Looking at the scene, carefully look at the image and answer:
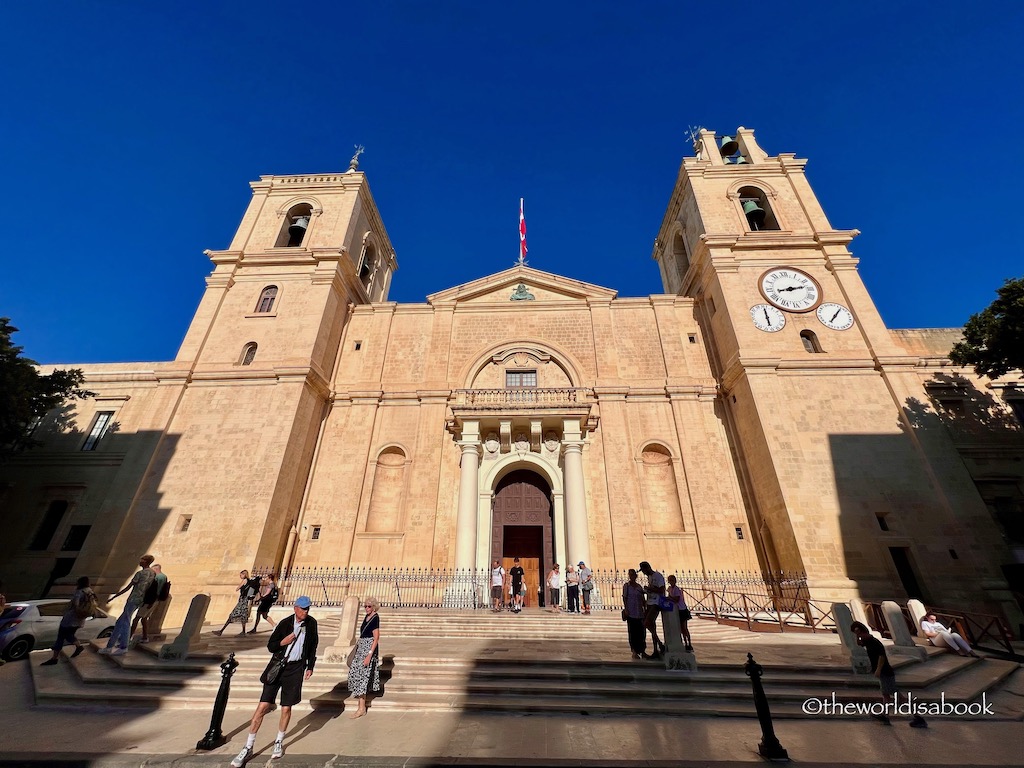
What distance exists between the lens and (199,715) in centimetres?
637

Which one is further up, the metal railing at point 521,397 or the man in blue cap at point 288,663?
the metal railing at point 521,397

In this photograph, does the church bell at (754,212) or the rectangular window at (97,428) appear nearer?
the rectangular window at (97,428)

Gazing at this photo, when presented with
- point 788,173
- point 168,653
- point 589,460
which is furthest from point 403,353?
point 788,173

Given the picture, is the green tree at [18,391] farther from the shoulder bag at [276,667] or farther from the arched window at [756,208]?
the arched window at [756,208]

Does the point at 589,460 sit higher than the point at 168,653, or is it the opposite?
the point at 589,460

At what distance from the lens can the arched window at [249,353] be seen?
732 inches

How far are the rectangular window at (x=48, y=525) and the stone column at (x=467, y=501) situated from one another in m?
14.8

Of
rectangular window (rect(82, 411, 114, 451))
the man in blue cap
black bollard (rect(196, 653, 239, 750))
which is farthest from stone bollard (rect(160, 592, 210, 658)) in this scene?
rectangular window (rect(82, 411, 114, 451))

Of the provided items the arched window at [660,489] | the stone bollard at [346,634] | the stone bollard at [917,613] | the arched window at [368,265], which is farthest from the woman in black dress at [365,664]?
the arched window at [368,265]

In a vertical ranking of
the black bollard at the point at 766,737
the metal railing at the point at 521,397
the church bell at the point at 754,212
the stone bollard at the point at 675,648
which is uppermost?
the church bell at the point at 754,212

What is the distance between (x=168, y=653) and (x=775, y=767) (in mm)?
9806

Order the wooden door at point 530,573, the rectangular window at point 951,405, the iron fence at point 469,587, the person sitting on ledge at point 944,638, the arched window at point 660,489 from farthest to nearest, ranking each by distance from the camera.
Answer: the rectangular window at point 951,405 → the arched window at point 660,489 → the wooden door at point 530,573 → the iron fence at point 469,587 → the person sitting on ledge at point 944,638

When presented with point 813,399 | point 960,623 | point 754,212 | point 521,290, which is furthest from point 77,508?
point 754,212

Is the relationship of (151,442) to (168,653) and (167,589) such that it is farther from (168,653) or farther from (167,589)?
(168,653)
